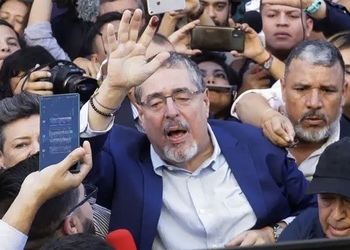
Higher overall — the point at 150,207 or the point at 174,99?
the point at 174,99

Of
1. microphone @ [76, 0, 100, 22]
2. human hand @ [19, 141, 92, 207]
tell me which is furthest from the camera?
microphone @ [76, 0, 100, 22]

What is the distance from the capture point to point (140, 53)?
3289 mm

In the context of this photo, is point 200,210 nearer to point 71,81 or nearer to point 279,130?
point 279,130

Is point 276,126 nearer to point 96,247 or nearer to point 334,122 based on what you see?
point 334,122

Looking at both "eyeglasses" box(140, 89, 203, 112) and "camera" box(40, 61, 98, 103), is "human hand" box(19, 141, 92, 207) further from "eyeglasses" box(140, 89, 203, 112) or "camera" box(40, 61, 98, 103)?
"camera" box(40, 61, 98, 103)

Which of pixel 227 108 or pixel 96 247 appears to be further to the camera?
pixel 227 108

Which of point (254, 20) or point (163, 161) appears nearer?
point (163, 161)

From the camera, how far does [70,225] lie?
2.75 meters

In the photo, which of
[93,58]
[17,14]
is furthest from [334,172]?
[17,14]

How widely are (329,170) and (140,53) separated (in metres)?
0.77

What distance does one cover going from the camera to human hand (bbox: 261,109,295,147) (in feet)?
12.2

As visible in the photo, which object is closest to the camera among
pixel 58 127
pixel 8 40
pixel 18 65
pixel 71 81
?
pixel 58 127

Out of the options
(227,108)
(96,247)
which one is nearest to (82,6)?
(227,108)

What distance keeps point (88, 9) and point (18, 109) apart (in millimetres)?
2009
